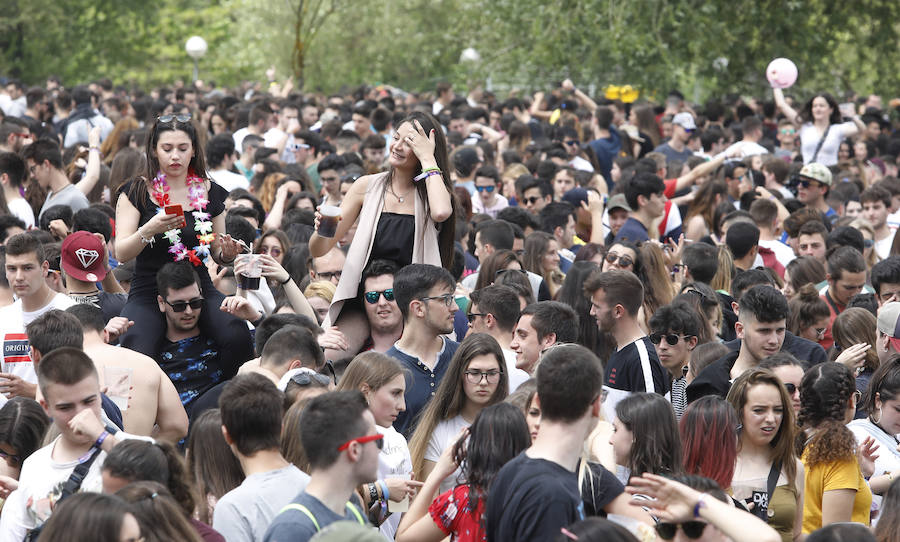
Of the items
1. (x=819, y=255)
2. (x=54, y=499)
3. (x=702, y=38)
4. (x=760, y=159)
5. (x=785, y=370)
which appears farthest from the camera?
(x=702, y=38)

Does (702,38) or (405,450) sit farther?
(702,38)

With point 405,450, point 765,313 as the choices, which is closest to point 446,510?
point 405,450

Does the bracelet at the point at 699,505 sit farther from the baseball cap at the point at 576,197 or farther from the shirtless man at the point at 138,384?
the baseball cap at the point at 576,197

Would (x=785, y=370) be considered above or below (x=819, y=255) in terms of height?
above

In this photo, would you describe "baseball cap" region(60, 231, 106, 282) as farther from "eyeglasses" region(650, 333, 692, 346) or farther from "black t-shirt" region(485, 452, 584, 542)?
"black t-shirt" region(485, 452, 584, 542)

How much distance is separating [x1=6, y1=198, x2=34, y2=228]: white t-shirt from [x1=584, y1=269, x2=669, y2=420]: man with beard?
215 inches

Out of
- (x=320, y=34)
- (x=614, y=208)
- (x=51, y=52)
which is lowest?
(x=51, y=52)

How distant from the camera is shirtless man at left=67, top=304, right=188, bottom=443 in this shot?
237 inches

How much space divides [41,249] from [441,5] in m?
27.0

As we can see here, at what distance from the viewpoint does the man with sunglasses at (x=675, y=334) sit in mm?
7137

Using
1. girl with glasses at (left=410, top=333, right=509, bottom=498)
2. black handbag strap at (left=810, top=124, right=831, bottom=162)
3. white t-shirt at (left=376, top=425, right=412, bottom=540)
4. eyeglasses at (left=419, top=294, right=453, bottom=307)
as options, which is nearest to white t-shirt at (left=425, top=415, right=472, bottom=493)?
girl with glasses at (left=410, top=333, right=509, bottom=498)

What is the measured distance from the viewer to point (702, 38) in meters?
22.3

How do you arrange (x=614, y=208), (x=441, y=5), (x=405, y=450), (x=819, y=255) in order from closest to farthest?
(x=405, y=450) → (x=819, y=255) → (x=614, y=208) → (x=441, y=5)

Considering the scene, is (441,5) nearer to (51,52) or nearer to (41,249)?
(51,52)
